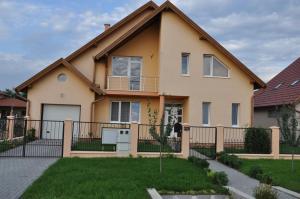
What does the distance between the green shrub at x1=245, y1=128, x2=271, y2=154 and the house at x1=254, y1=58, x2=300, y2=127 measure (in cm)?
965

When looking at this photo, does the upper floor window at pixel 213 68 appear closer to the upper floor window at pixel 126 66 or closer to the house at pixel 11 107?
the upper floor window at pixel 126 66

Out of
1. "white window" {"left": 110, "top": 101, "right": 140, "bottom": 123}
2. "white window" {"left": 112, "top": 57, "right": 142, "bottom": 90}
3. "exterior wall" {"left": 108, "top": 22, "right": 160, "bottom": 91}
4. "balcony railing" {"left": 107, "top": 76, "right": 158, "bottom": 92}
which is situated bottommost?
"white window" {"left": 110, "top": 101, "right": 140, "bottom": 123}

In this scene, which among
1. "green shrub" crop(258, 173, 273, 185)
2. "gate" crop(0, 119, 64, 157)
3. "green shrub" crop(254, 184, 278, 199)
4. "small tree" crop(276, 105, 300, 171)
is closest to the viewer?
"green shrub" crop(254, 184, 278, 199)

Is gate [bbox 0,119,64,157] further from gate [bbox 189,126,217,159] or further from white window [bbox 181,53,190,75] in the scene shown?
white window [bbox 181,53,190,75]

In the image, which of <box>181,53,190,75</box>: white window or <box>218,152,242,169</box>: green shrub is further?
<box>181,53,190,75</box>: white window

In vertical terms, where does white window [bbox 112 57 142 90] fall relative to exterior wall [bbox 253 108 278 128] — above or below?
above

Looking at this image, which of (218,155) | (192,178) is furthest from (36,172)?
(218,155)

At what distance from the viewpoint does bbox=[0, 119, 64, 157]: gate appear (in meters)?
17.2

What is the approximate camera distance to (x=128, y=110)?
84.7 feet

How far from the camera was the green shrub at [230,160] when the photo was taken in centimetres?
1578

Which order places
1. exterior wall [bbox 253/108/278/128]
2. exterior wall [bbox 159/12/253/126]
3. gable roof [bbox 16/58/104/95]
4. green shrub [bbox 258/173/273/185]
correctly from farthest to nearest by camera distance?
exterior wall [bbox 253/108/278/128] → exterior wall [bbox 159/12/253/126] → gable roof [bbox 16/58/104/95] → green shrub [bbox 258/173/273/185]

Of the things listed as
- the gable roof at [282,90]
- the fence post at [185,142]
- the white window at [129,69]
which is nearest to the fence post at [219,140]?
the fence post at [185,142]

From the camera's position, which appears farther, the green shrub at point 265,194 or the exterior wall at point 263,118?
the exterior wall at point 263,118

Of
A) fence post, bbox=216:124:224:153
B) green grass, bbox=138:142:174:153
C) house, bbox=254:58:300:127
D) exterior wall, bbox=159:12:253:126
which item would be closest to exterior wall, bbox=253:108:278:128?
house, bbox=254:58:300:127
